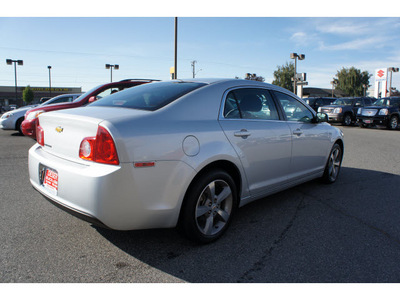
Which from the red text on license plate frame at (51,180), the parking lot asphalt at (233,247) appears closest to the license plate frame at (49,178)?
the red text on license plate frame at (51,180)

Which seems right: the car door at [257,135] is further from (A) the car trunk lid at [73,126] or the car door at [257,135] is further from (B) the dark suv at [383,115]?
(B) the dark suv at [383,115]

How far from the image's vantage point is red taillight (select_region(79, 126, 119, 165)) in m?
2.47

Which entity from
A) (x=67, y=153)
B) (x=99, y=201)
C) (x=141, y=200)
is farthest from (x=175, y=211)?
(x=67, y=153)

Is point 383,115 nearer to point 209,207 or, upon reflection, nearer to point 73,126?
point 209,207

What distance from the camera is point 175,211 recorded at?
277cm

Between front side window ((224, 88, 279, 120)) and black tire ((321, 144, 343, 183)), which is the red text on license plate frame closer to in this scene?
front side window ((224, 88, 279, 120))

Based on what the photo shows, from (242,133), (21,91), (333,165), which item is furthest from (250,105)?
(21,91)

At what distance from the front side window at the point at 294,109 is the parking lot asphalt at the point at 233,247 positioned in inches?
44.7

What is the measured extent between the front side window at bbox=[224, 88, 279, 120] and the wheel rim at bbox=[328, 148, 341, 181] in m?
1.82

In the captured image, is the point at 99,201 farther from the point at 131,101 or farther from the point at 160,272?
the point at 131,101

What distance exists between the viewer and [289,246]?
120 inches

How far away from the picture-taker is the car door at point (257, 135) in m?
3.35

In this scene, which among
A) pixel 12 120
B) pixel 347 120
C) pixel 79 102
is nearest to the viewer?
pixel 79 102

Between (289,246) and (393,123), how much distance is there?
17.3 meters
